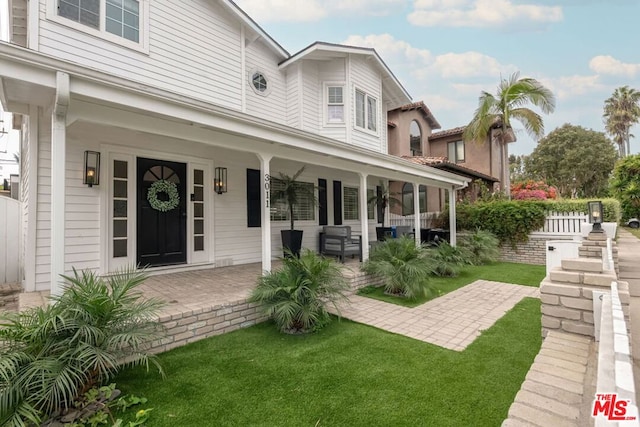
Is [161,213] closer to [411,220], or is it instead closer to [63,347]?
[63,347]

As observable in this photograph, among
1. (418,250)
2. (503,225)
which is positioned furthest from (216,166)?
(503,225)

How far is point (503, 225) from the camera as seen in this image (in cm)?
980

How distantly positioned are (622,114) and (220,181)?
118 feet

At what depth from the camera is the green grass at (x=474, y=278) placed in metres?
5.44

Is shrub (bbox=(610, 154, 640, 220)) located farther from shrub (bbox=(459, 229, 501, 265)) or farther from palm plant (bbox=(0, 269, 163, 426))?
palm plant (bbox=(0, 269, 163, 426))

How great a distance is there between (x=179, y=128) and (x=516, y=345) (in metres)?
4.79

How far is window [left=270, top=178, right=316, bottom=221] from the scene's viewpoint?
7617 mm

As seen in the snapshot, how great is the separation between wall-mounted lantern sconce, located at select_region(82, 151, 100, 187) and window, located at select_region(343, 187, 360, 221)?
255 inches

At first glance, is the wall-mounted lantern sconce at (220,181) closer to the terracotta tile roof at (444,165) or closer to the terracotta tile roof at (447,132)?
the terracotta tile roof at (444,165)

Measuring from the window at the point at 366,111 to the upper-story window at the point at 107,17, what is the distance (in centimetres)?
561

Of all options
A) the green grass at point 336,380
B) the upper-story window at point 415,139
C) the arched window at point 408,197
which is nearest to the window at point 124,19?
the green grass at point 336,380

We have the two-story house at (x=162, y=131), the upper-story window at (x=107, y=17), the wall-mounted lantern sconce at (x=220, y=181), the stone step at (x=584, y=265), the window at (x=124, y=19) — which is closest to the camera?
the stone step at (x=584, y=265)

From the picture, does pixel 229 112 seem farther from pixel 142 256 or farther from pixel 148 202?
pixel 142 256

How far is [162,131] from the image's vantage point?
12.4ft
